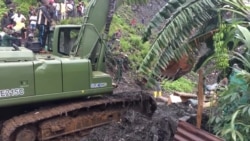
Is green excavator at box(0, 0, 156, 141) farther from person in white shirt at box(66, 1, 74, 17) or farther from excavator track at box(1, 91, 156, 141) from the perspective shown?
person in white shirt at box(66, 1, 74, 17)

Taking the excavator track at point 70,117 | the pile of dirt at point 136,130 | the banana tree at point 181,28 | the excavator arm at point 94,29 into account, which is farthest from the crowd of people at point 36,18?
the banana tree at point 181,28

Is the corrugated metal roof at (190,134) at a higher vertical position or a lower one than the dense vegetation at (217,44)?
lower

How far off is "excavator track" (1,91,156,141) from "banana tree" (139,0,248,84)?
221 centimetres

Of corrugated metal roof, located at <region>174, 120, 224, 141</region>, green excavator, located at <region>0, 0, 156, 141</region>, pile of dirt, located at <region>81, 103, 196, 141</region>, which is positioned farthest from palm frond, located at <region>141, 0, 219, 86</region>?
green excavator, located at <region>0, 0, 156, 141</region>

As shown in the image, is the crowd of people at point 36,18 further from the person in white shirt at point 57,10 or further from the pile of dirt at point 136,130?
the pile of dirt at point 136,130

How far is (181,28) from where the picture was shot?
590 centimetres

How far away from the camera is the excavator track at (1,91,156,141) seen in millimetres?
7352

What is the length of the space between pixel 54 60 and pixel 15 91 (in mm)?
940

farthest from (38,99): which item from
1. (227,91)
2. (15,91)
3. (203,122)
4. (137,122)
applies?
(227,91)

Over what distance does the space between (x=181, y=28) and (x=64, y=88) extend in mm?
2735

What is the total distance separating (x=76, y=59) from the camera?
7836 mm

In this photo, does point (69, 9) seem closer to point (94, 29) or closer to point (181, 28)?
point (94, 29)

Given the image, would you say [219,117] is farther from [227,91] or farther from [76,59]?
[76,59]

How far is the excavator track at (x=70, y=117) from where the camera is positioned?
289 inches
